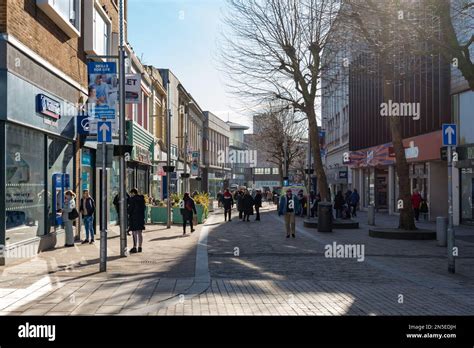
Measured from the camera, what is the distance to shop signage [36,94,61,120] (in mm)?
14210

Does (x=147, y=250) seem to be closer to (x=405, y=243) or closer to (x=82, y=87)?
(x=82, y=87)

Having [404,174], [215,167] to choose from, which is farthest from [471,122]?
[215,167]

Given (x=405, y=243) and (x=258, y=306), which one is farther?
(x=405, y=243)

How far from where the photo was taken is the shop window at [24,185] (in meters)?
12.7

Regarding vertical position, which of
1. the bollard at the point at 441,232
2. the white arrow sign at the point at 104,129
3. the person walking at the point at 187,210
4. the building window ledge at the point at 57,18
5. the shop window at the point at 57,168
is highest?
the building window ledge at the point at 57,18

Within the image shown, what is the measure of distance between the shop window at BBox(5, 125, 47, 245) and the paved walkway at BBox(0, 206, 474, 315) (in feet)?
2.79

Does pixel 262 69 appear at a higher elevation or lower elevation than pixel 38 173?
higher

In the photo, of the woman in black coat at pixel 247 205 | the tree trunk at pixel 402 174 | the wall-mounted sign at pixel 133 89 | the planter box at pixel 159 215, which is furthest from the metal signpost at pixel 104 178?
the woman in black coat at pixel 247 205

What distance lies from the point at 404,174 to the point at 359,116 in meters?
26.7

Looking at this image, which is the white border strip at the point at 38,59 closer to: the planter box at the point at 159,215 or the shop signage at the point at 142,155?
the planter box at the point at 159,215

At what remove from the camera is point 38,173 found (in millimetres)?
14961

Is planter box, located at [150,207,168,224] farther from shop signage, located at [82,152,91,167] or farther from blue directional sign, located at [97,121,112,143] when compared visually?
blue directional sign, located at [97,121,112,143]

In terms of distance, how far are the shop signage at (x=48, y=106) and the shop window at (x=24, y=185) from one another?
1.97 feet
